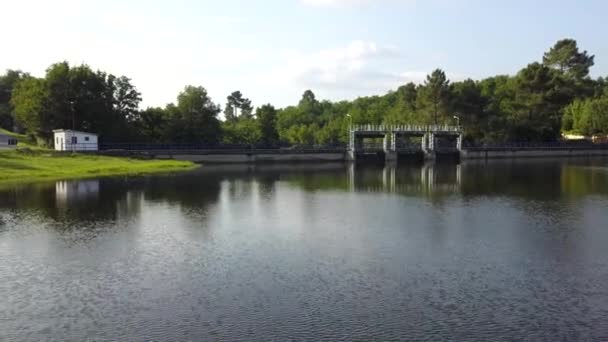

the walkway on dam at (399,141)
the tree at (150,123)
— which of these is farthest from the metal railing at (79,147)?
the walkway on dam at (399,141)

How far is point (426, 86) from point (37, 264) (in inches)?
3935

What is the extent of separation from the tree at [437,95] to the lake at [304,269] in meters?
71.6

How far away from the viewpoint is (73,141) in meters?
79.2

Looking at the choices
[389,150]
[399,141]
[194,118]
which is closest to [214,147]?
[194,118]

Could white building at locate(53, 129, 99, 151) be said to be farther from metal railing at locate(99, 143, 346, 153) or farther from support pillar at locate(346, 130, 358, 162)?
support pillar at locate(346, 130, 358, 162)

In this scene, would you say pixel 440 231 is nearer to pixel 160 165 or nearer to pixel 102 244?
pixel 102 244

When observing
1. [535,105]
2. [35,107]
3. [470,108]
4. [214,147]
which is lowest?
[214,147]

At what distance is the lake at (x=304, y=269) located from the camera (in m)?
15.2

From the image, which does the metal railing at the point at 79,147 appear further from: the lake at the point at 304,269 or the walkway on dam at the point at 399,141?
the lake at the point at 304,269

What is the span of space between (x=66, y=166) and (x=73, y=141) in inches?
605

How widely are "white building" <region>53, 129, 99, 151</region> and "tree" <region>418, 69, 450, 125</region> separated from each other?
6259 centimetres

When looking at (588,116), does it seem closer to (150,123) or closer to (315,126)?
(315,126)

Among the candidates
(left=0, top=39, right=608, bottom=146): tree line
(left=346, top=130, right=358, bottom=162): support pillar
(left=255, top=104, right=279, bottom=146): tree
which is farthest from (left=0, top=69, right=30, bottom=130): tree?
(left=346, top=130, right=358, bottom=162): support pillar

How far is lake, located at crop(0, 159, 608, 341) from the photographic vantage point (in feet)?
50.0
